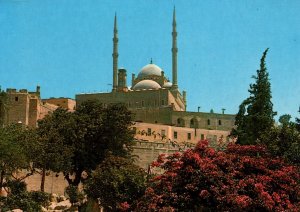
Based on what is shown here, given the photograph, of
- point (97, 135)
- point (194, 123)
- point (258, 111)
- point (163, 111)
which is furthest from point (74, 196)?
point (194, 123)

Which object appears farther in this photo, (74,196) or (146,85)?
(146,85)

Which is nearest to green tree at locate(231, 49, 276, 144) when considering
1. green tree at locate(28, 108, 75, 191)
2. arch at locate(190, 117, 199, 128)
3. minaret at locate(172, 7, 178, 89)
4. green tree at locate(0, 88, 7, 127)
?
green tree at locate(28, 108, 75, 191)

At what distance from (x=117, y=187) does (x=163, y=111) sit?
4094 centimetres

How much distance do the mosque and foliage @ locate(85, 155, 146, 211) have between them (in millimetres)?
33537

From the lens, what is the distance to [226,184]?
18.5 m

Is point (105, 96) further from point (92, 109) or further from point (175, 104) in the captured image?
point (92, 109)

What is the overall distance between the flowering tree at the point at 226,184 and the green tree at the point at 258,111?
22.3ft

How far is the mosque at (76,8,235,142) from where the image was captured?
59500 mm

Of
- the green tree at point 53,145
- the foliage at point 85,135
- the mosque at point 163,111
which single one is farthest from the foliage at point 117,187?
the mosque at point 163,111

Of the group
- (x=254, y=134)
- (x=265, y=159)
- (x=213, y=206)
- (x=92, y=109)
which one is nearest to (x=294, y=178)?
(x=265, y=159)

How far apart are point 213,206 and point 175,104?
4877cm

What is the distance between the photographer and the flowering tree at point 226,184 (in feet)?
58.1

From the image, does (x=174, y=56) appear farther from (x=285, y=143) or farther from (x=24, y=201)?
(x=285, y=143)

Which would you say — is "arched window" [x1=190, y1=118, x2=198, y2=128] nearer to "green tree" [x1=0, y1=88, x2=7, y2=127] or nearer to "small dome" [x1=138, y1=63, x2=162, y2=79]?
"small dome" [x1=138, y1=63, x2=162, y2=79]
